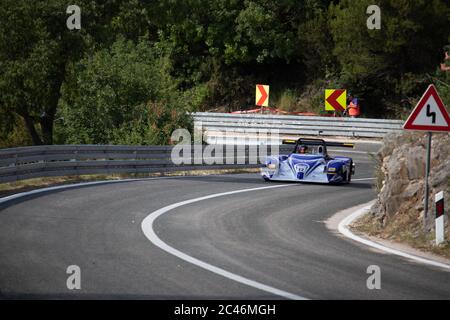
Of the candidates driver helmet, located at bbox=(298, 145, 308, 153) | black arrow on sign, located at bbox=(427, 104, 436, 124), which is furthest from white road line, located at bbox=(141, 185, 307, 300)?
driver helmet, located at bbox=(298, 145, 308, 153)

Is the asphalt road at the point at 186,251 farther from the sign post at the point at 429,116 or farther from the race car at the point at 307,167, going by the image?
the race car at the point at 307,167

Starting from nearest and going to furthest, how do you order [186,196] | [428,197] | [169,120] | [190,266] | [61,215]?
[190,266], [428,197], [61,215], [186,196], [169,120]

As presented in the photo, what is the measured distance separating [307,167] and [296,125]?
1686 centimetres

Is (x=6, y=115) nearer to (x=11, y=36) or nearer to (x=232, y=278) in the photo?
(x=11, y=36)

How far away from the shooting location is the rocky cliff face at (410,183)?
1217 centimetres

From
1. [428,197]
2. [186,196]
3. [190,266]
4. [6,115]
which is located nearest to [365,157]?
[6,115]

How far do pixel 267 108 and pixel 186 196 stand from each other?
26232 millimetres

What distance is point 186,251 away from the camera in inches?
387

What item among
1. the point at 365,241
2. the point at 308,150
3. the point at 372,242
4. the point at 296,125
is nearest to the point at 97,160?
the point at 308,150

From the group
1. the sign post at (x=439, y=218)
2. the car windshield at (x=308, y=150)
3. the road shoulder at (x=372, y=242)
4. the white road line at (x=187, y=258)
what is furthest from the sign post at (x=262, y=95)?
the sign post at (x=439, y=218)

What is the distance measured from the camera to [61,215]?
12.6m

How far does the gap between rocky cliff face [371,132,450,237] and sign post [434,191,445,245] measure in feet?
1.98

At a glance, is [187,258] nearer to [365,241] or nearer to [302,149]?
[365,241]

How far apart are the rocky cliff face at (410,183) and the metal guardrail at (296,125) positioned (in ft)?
68.6
